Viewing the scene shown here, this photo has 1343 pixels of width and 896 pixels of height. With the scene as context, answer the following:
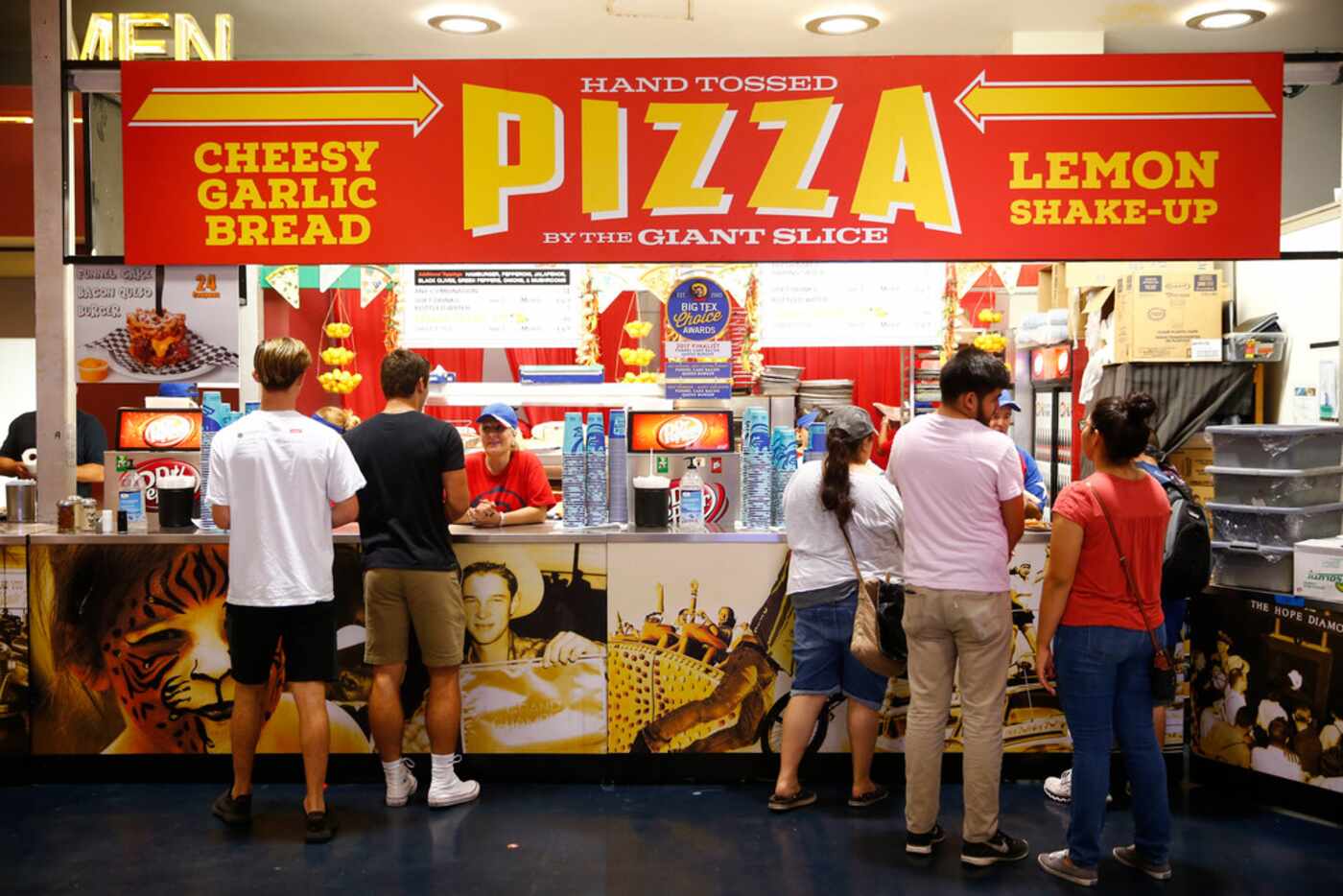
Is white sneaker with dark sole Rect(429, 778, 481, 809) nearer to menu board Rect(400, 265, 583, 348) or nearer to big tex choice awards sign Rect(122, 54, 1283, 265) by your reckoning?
big tex choice awards sign Rect(122, 54, 1283, 265)

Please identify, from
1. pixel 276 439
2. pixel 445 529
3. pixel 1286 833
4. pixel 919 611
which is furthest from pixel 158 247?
pixel 1286 833

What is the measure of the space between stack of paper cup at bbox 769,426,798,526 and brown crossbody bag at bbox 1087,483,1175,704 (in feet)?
5.02

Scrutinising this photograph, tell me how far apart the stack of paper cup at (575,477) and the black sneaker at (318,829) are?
1.47 meters

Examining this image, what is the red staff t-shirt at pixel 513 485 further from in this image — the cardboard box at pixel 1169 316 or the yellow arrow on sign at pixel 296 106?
the cardboard box at pixel 1169 316

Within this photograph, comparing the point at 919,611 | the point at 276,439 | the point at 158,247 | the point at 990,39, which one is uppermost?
the point at 990,39

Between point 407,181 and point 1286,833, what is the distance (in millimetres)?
4250

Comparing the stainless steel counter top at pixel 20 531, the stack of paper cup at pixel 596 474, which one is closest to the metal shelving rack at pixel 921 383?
the stack of paper cup at pixel 596 474

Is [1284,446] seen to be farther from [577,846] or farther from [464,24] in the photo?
[464,24]

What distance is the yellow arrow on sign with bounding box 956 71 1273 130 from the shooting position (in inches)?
185

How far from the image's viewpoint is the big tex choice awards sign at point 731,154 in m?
4.71

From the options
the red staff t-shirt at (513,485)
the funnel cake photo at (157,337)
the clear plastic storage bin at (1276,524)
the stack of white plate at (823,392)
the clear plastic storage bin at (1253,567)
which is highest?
the funnel cake photo at (157,337)

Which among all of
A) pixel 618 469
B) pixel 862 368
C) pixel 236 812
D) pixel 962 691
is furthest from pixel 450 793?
pixel 862 368

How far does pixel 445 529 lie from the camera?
4301 millimetres

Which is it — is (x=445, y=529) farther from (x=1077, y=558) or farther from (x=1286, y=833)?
(x=1286, y=833)
